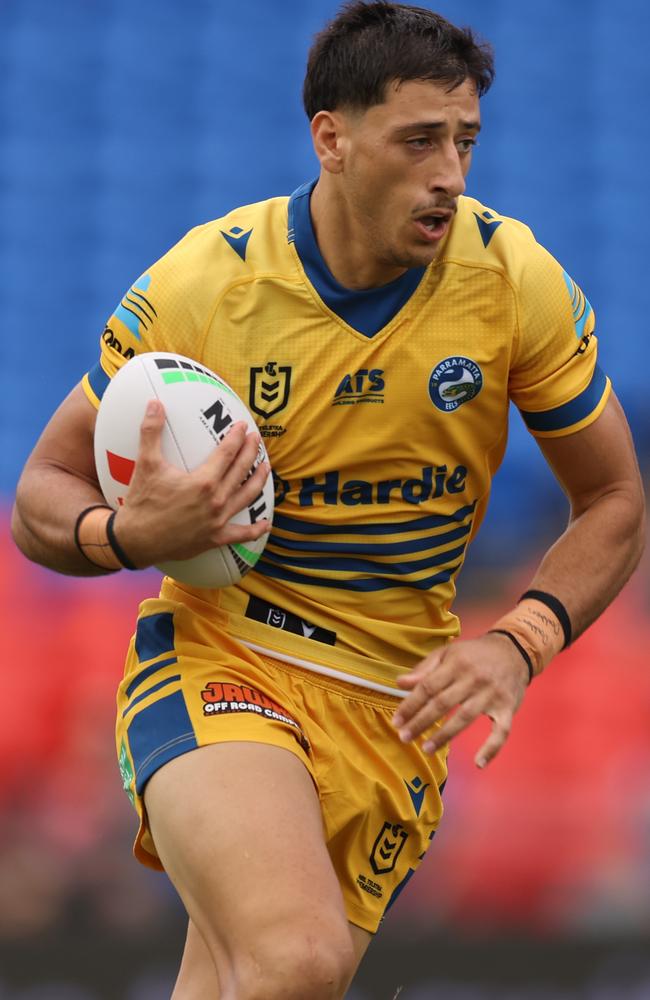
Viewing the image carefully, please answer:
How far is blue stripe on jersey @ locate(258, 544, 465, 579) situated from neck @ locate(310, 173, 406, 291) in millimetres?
621

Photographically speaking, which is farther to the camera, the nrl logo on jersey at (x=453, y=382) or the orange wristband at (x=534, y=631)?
the nrl logo on jersey at (x=453, y=382)

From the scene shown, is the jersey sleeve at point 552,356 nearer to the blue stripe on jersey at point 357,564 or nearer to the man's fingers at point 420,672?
the blue stripe on jersey at point 357,564

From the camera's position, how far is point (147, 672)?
360 centimetres

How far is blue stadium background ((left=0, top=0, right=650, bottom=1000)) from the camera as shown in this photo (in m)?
7.59

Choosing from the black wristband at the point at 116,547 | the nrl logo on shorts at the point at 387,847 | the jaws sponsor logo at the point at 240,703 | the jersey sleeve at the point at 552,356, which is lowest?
the nrl logo on shorts at the point at 387,847

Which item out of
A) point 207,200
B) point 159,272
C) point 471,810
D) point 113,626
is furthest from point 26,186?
point 159,272

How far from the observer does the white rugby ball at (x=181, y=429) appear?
335 centimetres

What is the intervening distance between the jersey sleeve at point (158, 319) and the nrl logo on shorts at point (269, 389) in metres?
0.15

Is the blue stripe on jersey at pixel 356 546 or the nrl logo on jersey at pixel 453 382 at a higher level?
the nrl logo on jersey at pixel 453 382

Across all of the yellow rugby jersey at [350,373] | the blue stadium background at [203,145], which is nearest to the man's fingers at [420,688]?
the yellow rugby jersey at [350,373]

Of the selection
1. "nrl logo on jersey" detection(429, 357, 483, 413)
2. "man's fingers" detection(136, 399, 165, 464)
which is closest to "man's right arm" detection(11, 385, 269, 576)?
"man's fingers" detection(136, 399, 165, 464)

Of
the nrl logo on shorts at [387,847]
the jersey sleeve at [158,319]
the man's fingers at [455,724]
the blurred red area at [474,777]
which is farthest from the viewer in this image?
the blurred red area at [474,777]

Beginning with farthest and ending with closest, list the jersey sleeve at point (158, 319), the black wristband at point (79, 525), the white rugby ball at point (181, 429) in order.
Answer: the jersey sleeve at point (158, 319) → the black wristband at point (79, 525) → the white rugby ball at point (181, 429)

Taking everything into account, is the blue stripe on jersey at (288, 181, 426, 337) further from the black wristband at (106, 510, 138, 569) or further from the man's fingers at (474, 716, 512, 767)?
the man's fingers at (474, 716, 512, 767)
